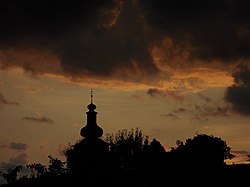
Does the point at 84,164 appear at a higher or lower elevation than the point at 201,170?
higher

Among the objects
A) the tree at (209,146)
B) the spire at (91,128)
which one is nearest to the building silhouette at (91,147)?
the spire at (91,128)

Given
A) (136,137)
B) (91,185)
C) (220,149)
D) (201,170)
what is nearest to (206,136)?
(220,149)

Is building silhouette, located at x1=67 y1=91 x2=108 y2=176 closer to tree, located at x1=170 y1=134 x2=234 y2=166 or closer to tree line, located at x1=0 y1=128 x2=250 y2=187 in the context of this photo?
tree line, located at x1=0 y1=128 x2=250 y2=187

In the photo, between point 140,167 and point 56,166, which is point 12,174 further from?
point 140,167

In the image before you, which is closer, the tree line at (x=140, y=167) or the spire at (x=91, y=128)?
the tree line at (x=140, y=167)

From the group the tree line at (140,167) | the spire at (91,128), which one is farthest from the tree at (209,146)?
the spire at (91,128)

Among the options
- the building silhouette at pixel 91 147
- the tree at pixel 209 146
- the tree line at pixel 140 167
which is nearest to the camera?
the tree line at pixel 140 167

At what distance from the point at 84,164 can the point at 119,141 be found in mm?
23060

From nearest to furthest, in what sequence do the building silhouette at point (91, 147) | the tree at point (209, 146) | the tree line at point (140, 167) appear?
1. the tree line at point (140, 167)
2. the building silhouette at point (91, 147)
3. the tree at point (209, 146)

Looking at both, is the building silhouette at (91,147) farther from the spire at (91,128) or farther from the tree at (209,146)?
the tree at (209,146)

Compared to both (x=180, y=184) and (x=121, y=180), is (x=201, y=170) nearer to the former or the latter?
(x=180, y=184)

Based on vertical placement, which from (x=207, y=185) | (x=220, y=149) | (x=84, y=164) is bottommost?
(x=207, y=185)

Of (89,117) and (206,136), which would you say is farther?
(206,136)

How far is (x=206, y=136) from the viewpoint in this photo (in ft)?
246
